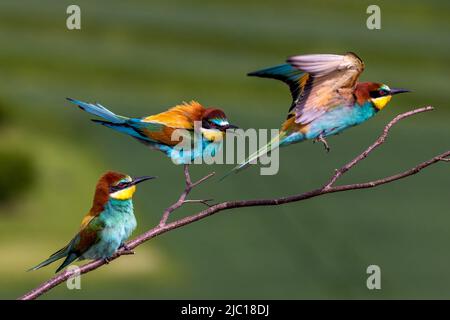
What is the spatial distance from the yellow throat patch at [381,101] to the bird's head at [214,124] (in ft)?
0.52

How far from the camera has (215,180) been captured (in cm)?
349

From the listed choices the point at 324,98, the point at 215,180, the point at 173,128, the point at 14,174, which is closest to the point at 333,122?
the point at 324,98

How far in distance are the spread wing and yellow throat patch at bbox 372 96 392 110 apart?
0.02m

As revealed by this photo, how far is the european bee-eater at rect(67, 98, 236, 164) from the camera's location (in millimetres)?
898

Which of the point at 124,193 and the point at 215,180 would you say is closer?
the point at 124,193

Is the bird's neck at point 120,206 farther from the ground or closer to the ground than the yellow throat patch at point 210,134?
closer to the ground

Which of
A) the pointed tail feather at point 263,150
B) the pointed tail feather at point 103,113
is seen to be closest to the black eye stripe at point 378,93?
the pointed tail feather at point 263,150

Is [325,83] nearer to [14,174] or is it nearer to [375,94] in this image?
[375,94]

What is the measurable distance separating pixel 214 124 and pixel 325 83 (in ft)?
0.38

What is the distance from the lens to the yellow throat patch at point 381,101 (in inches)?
37.7

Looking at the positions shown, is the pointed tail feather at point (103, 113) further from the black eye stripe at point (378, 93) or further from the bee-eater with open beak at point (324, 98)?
the black eye stripe at point (378, 93)

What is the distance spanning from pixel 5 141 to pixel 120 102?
1.70m

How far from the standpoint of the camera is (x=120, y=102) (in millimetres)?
6793

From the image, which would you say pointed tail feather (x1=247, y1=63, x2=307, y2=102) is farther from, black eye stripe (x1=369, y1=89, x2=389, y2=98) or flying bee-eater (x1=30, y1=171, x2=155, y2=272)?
flying bee-eater (x1=30, y1=171, x2=155, y2=272)
